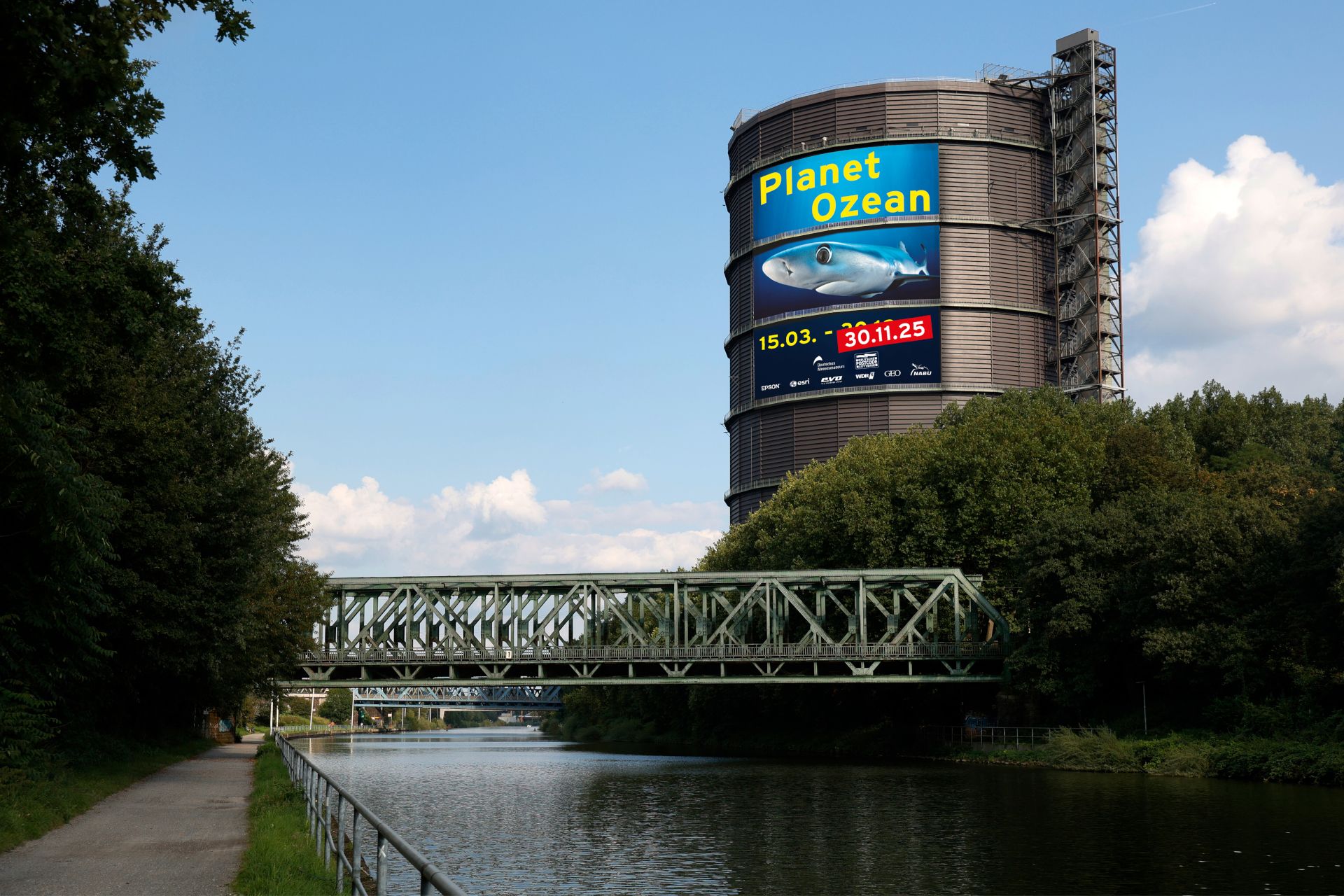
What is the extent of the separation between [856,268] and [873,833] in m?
76.3

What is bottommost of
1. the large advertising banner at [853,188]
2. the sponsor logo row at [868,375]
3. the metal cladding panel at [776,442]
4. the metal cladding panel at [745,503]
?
the metal cladding panel at [745,503]

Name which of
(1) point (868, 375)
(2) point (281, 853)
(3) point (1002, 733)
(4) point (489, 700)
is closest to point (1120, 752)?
(3) point (1002, 733)

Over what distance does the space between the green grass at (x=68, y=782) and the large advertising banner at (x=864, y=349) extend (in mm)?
64993

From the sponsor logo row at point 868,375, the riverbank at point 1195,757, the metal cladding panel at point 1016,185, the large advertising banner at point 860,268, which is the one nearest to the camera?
the riverbank at point 1195,757

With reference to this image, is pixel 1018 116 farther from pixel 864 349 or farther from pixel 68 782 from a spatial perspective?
pixel 68 782

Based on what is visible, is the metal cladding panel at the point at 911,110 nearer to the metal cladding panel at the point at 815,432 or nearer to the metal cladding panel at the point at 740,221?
the metal cladding panel at the point at 740,221

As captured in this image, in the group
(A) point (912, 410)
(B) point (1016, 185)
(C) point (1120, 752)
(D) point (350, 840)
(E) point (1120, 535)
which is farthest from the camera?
(B) point (1016, 185)

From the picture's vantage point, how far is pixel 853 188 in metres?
107

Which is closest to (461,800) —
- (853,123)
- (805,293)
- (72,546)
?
(72,546)

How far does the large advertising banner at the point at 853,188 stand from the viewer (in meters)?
105

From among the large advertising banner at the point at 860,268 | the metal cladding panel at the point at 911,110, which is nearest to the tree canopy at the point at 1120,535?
the large advertising banner at the point at 860,268

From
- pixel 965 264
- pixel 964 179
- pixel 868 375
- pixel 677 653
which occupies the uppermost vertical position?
pixel 964 179

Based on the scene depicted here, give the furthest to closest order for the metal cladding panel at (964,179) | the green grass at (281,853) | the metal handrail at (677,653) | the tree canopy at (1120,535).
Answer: the metal cladding panel at (964,179) < the metal handrail at (677,653) < the tree canopy at (1120,535) < the green grass at (281,853)

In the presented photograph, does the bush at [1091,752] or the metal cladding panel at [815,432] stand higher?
the metal cladding panel at [815,432]
